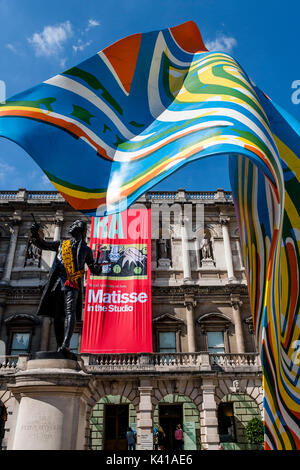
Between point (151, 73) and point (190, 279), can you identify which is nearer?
point (151, 73)

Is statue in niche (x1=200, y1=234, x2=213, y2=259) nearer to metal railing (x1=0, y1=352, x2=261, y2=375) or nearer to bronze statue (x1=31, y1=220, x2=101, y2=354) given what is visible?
metal railing (x1=0, y1=352, x2=261, y2=375)

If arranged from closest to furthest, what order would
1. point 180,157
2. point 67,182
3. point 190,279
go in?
point 180,157
point 67,182
point 190,279

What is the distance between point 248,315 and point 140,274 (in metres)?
7.53

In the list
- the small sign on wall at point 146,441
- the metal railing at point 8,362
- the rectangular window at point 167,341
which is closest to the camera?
the small sign on wall at point 146,441

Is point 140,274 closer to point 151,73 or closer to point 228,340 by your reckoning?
point 228,340

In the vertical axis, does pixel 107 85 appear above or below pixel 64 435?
above

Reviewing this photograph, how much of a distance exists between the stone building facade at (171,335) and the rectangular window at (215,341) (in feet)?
0.20

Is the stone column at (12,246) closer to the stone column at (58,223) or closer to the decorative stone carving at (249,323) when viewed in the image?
the stone column at (58,223)

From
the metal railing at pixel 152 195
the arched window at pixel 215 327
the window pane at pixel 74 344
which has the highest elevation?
the metal railing at pixel 152 195

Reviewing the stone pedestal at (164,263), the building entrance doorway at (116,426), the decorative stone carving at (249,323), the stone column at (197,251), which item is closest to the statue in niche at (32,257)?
the stone pedestal at (164,263)

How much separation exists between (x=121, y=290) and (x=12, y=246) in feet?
28.8

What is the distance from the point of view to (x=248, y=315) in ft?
76.0

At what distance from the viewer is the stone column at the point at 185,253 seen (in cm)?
2394
